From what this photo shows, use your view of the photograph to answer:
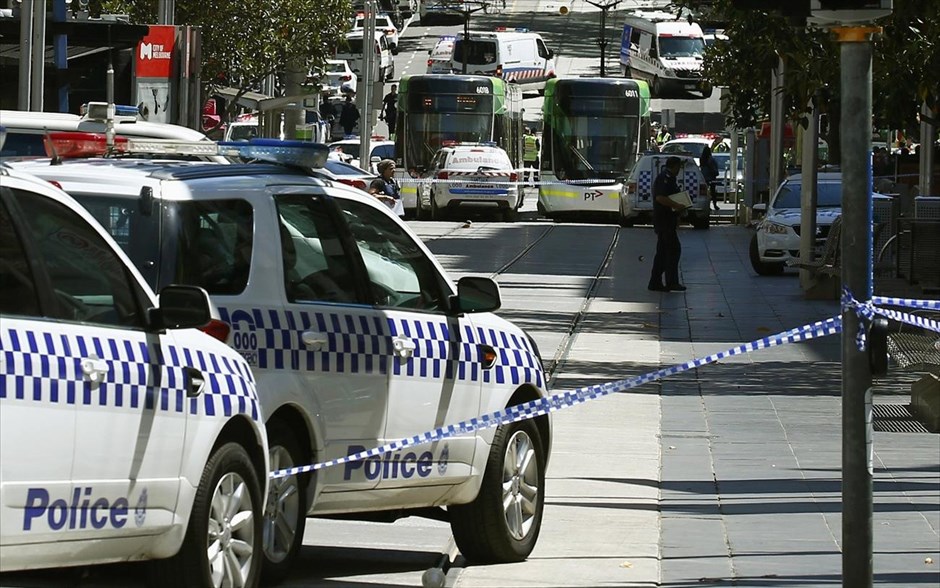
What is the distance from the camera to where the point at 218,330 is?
7.80 meters

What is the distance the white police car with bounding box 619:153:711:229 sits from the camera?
145ft

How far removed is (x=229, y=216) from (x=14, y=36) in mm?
22473

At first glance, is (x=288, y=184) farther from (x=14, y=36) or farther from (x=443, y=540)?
(x=14, y=36)

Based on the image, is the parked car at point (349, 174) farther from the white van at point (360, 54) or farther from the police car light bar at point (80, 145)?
the white van at point (360, 54)

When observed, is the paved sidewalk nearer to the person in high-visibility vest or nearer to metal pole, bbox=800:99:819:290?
metal pole, bbox=800:99:819:290

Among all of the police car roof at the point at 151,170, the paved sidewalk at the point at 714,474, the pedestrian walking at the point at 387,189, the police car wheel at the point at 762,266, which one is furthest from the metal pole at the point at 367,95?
the police car roof at the point at 151,170

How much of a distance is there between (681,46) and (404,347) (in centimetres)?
7384

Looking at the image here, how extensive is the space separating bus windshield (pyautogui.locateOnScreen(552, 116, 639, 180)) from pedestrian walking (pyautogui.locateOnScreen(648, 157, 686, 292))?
1978 centimetres

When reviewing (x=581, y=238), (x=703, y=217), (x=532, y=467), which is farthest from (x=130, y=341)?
(x=703, y=217)

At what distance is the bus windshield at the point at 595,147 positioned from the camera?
157 feet

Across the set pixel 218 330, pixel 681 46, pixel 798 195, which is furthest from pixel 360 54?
pixel 218 330

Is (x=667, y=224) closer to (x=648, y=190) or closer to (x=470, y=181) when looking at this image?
(x=648, y=190)

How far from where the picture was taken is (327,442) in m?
8.20

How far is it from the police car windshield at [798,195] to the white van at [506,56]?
4884 cm
